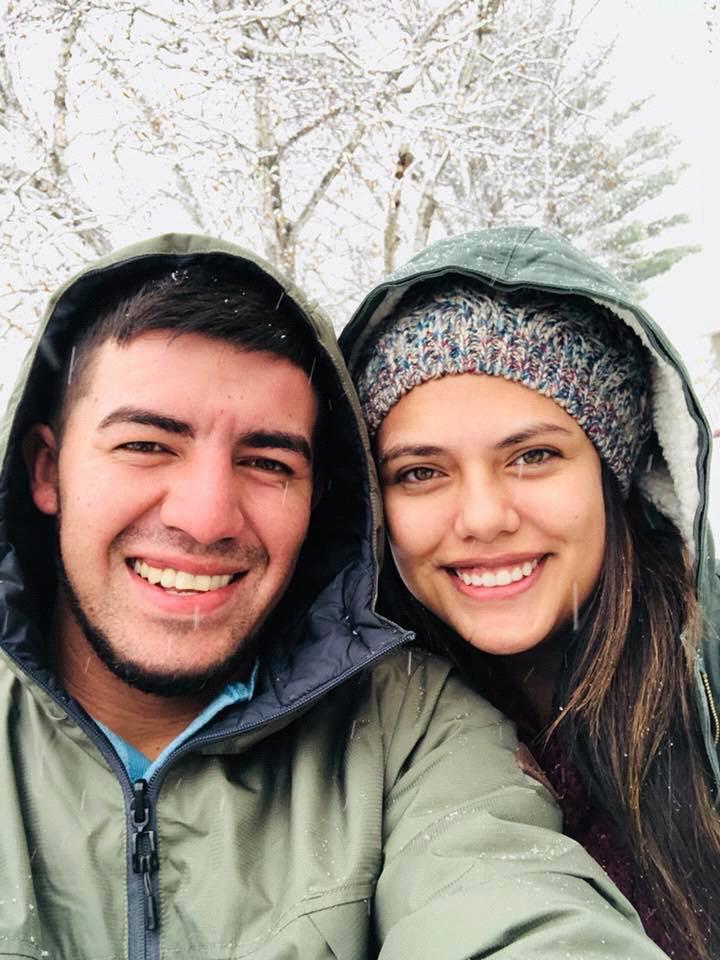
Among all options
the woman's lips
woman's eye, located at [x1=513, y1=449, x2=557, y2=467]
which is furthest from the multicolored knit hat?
the woman's lips

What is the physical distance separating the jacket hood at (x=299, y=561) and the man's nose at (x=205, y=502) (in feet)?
1.18

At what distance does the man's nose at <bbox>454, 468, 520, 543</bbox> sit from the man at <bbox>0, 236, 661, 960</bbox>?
9.4 inches

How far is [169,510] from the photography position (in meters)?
1.66

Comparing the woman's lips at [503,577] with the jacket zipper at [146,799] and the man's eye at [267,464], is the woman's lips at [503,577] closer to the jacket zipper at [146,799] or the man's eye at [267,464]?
the jacket zipper at [146,799]

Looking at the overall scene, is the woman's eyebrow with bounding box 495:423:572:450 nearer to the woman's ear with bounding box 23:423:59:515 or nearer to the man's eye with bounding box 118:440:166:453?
the man's eye with bounding box 118:440:166:453

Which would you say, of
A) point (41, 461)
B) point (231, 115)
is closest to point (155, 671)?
point (41, 461)

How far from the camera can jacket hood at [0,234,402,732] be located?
1.65 meters

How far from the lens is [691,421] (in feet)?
6.28

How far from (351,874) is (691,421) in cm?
139

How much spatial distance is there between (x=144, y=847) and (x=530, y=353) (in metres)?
1.43

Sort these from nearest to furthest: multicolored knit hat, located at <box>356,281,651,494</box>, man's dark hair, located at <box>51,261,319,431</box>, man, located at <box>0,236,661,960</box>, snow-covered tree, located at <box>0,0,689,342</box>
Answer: man, located at <box>0,236,661,960</box> → man's dark hair, located at <box>51,261,319,431</box> → multicolored knit hat, located at <box>356,281,651,494</box> → snow-covered tree, located at <box>0,0,689,342</box>

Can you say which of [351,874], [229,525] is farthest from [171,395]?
[351,874]

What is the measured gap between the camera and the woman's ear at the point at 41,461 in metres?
1.83

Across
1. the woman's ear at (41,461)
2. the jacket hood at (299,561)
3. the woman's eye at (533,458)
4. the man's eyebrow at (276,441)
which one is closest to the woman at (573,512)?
the woman's eye at (533,458)
